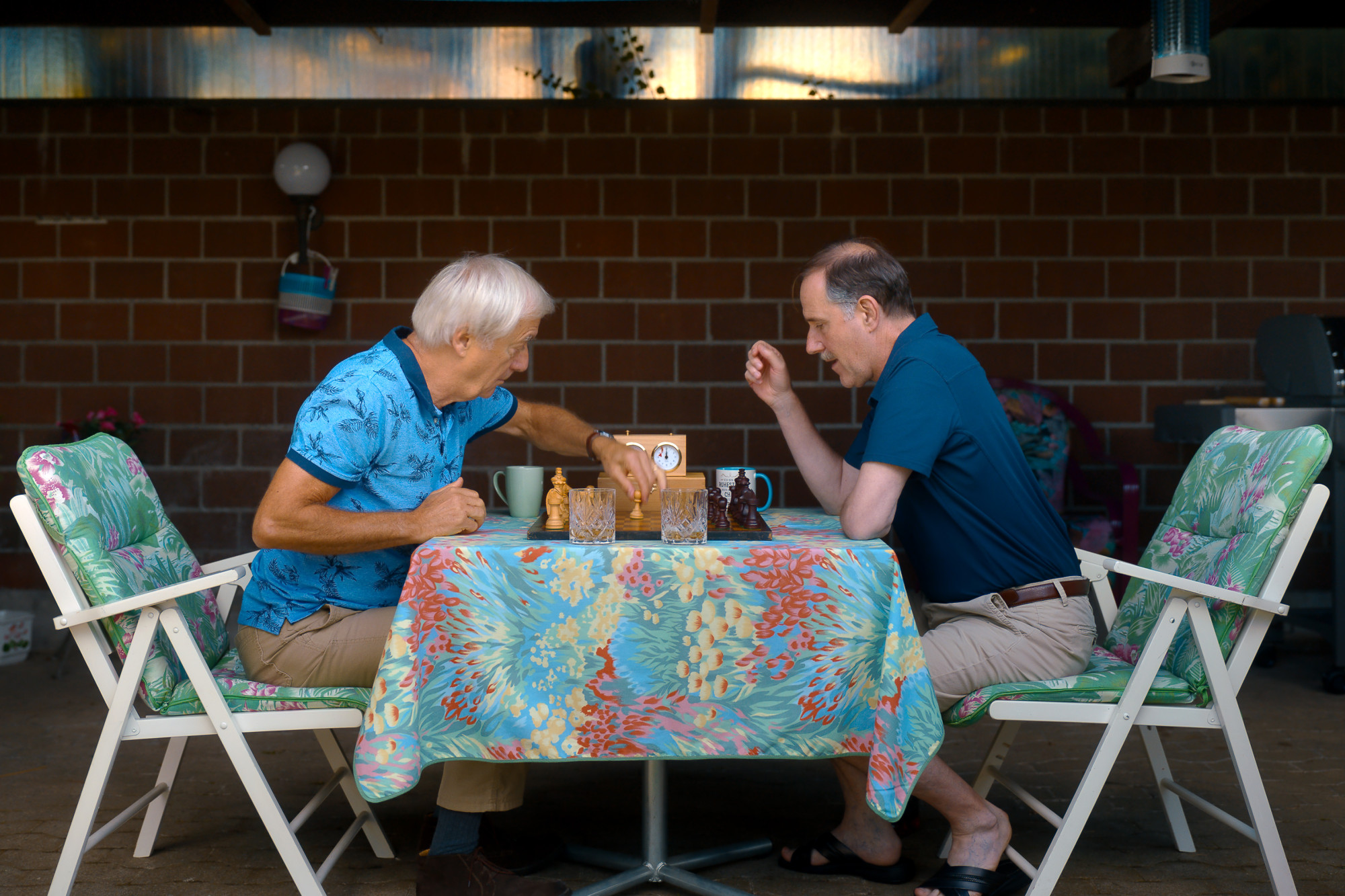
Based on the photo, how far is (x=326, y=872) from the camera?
214 centimetres

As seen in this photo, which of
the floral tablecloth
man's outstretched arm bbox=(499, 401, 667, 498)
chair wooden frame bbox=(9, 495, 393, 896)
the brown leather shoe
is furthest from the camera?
man's outstretched arm bbox=(499, 401, 667, 498)

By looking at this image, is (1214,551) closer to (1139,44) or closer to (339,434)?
(339,434)

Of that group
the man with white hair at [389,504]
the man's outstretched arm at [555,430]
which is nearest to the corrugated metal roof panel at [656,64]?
the man's outstretched arm at [555,430]

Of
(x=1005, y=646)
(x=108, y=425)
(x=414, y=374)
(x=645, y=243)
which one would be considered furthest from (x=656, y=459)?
(x=108, y=425)

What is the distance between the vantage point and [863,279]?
2.26m

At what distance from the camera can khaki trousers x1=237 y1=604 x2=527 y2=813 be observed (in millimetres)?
2062

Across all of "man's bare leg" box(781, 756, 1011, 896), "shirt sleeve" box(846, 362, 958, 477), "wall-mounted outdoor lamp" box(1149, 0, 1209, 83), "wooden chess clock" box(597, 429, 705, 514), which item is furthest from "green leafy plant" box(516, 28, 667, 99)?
"man's bare leg" box(781, 756, 1011, 896)

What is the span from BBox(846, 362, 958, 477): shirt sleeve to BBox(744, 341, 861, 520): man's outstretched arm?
0.36m

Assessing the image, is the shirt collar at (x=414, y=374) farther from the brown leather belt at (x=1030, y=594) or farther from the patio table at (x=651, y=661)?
the brown leather belt at (x=1030, y=594)

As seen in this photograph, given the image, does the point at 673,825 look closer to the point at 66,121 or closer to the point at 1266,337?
the point at 1266,337

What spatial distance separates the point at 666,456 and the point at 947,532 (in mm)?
584

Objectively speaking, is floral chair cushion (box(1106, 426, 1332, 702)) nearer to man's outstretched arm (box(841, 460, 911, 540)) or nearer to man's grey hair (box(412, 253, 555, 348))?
man's outstretched arm (box(841, 460, 911, 540))

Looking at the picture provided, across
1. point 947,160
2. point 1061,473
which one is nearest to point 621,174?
point 947,160

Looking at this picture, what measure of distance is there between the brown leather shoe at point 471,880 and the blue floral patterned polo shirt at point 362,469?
504mm
